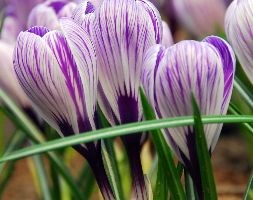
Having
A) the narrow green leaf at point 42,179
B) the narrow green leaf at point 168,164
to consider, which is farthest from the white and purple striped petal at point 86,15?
the narrow green leaf at point 42,179

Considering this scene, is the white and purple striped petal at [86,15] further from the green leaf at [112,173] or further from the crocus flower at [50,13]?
the crocus flower at [50,13]

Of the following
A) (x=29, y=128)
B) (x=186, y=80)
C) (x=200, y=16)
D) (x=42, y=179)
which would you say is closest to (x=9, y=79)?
(x=29, y=128)

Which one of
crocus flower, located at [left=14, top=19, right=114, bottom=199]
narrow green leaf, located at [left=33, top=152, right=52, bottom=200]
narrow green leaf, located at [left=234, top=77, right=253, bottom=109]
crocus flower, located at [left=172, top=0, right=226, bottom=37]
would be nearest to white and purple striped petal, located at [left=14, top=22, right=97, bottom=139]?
crocus flower, located at [left=14, top=19, right=114, bottom=199]

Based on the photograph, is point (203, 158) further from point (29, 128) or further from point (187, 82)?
point (29, 128)

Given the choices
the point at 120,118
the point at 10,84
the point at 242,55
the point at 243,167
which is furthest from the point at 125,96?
the point at 243,167

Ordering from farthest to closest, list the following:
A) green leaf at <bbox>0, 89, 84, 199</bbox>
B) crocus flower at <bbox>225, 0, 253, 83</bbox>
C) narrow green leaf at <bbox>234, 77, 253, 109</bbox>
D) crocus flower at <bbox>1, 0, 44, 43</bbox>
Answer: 1. crocus flower at <bbox>1, 0, 44, 43</bbox>
2. green leaf at <bbox>0, 89, 84, 199</bbox>
3. narrow green leaf at <bbox>234, 77, 253, 109</bbox>
4. crocus flower at <bbox>225, 0, 253, 83</bbox>

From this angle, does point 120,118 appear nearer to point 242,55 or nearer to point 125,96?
point 125,96

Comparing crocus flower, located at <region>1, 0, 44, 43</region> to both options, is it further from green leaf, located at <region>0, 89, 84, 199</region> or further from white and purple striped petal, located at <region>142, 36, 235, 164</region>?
white and purple striped petal, located at <region>142, 36, 235, 164</region>
